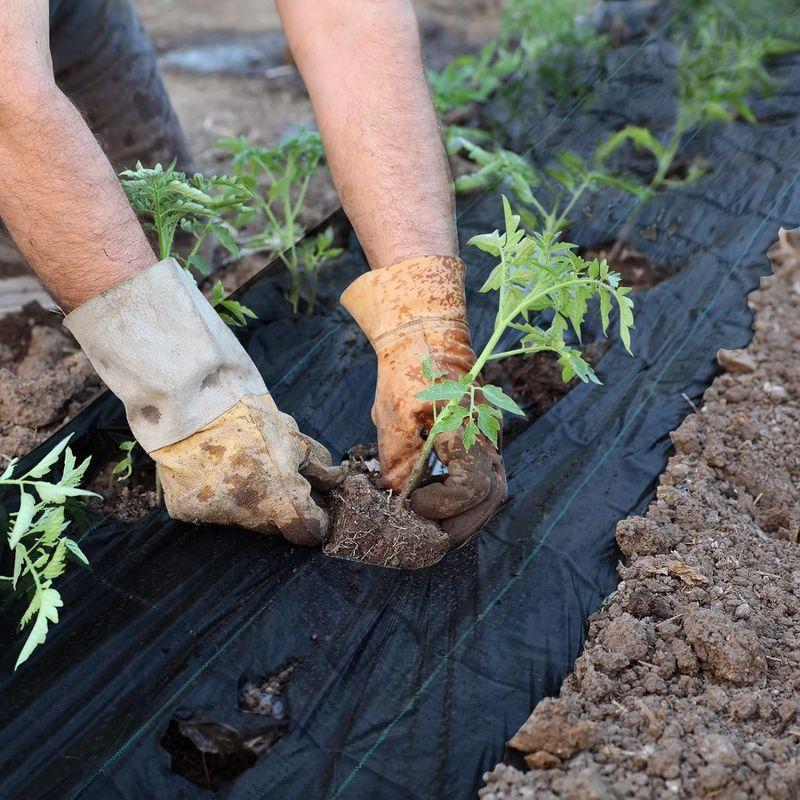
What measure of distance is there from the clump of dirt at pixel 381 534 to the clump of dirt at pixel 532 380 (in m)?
0.48

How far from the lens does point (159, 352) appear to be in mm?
1727

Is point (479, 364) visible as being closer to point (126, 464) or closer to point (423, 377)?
point (423, 377)

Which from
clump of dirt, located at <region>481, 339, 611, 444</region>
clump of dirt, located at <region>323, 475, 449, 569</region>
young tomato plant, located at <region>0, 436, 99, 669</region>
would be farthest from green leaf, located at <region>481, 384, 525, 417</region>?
young tomato plant, located at <region>0, 436, 99, 669</region>

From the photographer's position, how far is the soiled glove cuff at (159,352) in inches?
67.8

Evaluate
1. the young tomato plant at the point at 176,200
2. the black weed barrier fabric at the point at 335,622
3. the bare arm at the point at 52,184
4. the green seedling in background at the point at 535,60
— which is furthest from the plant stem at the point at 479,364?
the green seedling in background at the point at 535,60

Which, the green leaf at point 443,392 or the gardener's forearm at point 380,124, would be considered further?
the gardener's forearm at point 380,124

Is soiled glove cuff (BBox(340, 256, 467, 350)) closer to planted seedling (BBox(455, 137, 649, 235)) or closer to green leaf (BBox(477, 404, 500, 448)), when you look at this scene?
green leaf (BBox(477, 404, 500, 448))

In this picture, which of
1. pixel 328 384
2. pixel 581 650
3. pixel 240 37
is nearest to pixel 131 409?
pixel 328 384

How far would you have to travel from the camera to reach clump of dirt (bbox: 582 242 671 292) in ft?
8.74

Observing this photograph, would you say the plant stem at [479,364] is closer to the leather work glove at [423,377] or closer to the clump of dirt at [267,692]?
the leather work glove at [423,377]

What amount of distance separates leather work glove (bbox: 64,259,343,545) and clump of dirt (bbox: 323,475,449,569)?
59 mm

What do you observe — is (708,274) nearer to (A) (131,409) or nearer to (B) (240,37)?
(A) (131,409)

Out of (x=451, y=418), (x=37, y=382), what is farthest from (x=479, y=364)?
(x=37, y=382)

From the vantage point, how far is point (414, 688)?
5.18ft
